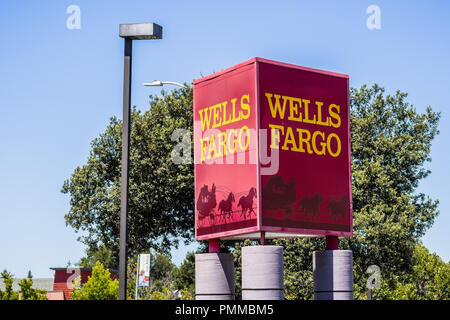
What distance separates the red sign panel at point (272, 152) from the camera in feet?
55.9

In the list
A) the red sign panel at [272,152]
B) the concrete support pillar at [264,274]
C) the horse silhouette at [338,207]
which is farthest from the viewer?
the horse silhouette at [338,207]

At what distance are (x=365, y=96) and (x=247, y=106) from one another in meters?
36.1

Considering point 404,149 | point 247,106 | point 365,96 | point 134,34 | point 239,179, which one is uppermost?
point 365,96

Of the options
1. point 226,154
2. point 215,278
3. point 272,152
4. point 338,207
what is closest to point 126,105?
point 226,154

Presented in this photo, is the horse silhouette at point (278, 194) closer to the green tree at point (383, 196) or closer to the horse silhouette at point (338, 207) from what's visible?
the horse silhouette at point (338, 207)

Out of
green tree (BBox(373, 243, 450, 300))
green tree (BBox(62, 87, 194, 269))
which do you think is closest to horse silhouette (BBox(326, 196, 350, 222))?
green tree (BBox(62, 87, 194, 269))

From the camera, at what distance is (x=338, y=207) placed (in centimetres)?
1823

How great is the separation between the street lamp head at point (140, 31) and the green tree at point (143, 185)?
3262 cm

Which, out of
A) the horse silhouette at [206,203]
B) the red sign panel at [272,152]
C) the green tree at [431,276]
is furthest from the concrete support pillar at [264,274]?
the green tree at [431,276]

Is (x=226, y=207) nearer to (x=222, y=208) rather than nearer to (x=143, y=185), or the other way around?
(x=222, y=208)

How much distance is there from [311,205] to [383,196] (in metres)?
31.0

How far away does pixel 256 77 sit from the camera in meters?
17.1
